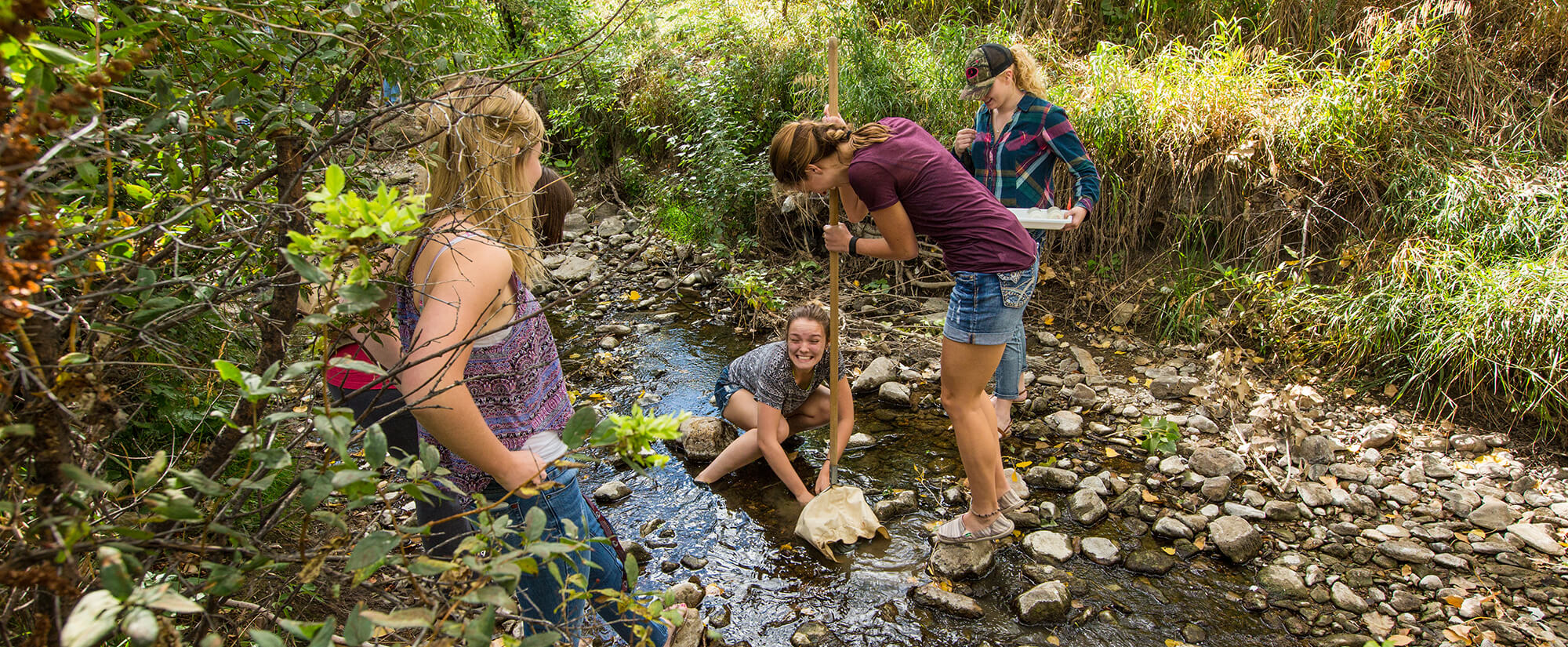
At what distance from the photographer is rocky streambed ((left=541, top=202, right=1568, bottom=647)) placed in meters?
2.89

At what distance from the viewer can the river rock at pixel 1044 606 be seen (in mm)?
2879

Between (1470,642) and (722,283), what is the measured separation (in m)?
4.79

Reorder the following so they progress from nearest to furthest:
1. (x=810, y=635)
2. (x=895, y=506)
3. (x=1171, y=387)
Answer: (x=810, y=635) → (x=895, y=506) → (x=1171, y=387)

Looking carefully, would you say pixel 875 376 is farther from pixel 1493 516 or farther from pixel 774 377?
pixel 1493 516

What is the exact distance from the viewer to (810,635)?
2908mm

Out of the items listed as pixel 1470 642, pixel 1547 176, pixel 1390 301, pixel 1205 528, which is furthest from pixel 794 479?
pixel 1547 176

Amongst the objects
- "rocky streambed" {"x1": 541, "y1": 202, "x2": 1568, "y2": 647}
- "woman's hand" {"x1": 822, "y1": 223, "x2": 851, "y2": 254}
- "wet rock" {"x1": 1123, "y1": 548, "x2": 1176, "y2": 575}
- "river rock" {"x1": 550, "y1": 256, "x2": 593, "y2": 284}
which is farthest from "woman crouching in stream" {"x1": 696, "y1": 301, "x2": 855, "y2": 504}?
"river rock" {"x1": 550, "y1": 256, "x2": 593, "y2": 284}

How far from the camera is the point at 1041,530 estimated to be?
10.9 feet

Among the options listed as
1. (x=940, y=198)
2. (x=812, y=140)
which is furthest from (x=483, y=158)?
(x=940, y=198)

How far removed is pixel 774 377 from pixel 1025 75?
181cm

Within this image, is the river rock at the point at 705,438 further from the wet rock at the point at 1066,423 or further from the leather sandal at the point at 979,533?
the wet rock at the point at 1066,423

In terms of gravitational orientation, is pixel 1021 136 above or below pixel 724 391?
above

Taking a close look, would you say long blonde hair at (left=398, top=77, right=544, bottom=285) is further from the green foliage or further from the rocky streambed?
the green foliage

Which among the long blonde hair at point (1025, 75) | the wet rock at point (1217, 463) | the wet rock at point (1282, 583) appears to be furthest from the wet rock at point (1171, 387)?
the long blonde hair at point (1025, 75)
